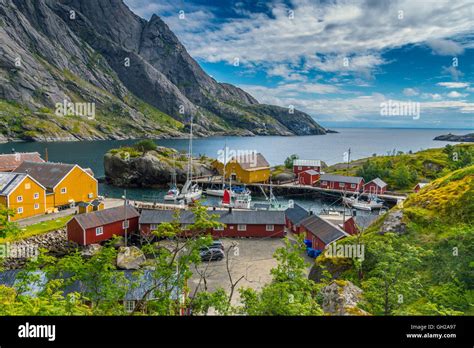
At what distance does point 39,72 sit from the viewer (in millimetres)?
147625

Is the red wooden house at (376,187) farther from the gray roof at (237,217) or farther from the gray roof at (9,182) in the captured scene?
the gray roof at (9,182)

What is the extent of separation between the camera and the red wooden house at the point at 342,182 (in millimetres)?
51594

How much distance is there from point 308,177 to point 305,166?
480 centimetres

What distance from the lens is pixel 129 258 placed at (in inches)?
864

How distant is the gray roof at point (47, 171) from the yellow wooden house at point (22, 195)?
305 centimetres

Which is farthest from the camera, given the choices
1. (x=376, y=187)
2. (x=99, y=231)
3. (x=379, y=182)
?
(x=379, y=182)

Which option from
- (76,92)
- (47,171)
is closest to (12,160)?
(47,171)

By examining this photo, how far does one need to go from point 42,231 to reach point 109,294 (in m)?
23.7

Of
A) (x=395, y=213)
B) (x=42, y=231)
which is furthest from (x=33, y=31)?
(x=395, y=213)

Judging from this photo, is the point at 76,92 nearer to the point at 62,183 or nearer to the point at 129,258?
the point at 62,183

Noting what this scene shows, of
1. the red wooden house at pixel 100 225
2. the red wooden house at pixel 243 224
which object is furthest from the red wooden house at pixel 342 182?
the red wooden house at pixel 100 225

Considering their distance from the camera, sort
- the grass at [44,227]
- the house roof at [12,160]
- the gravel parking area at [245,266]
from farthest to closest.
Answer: the house roof at [12,160], the grass at [44,227], the gravel parking area at [245,266]

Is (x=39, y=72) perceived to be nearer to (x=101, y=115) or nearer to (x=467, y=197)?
(x=101, y=115)

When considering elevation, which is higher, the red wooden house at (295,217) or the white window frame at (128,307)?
the white window frame at (128,307)
